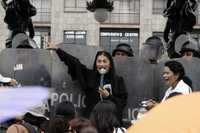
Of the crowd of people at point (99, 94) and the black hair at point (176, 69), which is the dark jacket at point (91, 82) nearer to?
the crowd of people at point (99, 94)

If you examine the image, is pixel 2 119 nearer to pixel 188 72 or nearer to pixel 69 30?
pixel 188 72

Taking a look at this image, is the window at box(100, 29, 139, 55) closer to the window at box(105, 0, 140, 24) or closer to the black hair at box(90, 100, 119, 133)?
the window at box(105, 0, 140, 24)

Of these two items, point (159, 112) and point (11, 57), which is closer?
point (159, 112)

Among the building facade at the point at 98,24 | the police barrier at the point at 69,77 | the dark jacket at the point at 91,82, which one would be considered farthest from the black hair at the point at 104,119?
the building facade at the point at 98,24

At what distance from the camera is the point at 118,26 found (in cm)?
4550

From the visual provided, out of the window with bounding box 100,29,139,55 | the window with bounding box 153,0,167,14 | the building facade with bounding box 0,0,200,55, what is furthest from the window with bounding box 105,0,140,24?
the window with bounding box 153,0,167,14

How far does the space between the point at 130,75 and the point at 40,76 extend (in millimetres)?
1091

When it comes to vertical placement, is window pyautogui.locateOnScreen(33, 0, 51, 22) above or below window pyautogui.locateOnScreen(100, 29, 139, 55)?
above

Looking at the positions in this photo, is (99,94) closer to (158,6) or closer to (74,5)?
(74,5)

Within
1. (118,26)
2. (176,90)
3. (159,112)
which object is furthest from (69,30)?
(159,112)

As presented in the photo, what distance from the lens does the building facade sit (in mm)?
44875

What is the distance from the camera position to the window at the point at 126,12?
4497 centimetres

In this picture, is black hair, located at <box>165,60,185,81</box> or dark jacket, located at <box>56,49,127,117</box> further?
dark jacket, located at <box>56,49,127,117</box>

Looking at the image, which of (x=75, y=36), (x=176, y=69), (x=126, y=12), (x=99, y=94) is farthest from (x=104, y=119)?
(x=126, y=12)
